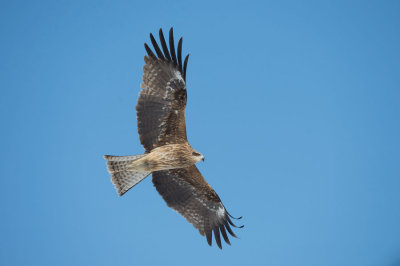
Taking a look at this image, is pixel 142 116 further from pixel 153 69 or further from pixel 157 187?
pixel 157 187

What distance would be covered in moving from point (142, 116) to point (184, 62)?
0.84 meters

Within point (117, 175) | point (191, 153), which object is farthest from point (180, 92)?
point (117, 175)

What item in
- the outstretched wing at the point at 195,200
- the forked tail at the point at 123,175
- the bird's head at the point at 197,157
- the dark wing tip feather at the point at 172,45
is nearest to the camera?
the dark wing tip feather at the point at 172,45

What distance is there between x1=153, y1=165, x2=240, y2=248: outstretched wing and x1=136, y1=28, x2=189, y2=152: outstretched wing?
0.75m

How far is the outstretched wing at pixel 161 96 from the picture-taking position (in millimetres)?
4535

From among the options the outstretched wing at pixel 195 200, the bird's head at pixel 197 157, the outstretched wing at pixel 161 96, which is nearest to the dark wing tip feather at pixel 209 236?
the outstretched wing at pixel 195 200

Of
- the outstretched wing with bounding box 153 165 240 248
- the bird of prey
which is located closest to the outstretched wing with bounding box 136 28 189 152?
the bird of prey

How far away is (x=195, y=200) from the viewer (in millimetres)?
5414

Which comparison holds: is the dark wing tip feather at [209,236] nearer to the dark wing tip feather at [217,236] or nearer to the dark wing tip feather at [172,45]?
the dark wing tip feather at [217,236]

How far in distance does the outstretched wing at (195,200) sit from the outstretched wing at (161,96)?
2.47ft

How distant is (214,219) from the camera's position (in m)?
5.33

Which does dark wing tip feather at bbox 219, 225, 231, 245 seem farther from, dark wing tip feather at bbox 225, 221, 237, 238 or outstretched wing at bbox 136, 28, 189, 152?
outstretched wing at bbox 136, 28, 189, 152

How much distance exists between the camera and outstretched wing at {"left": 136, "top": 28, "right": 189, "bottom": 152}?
4.54 m

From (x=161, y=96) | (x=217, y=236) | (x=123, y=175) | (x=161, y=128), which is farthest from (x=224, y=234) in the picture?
(x=161, y=96)
